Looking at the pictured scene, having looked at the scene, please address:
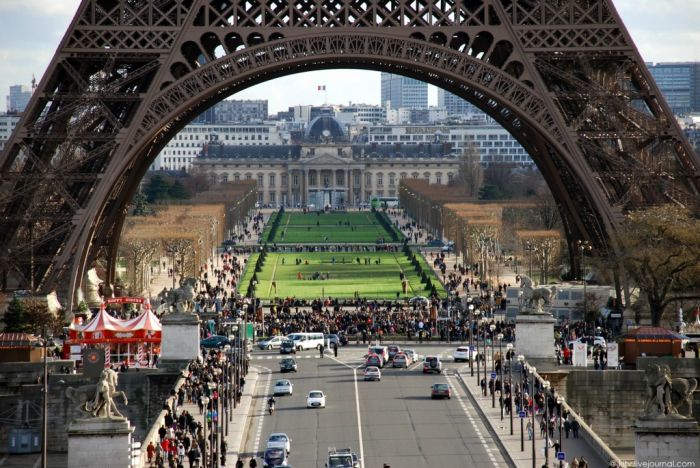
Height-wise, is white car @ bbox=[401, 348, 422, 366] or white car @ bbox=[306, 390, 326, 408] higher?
white car @ bbox=[401, 348, 422, 366]

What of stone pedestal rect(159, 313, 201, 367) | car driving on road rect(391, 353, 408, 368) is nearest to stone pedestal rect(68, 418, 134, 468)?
stone pedestal rect(159, 313, 201, 367)

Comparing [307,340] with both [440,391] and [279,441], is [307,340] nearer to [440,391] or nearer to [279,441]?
[440,391]

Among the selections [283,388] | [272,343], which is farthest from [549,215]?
[283,388]

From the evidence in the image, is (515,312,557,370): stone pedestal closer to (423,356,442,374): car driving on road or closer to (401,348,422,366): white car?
(423,356,442,374): car driving on road

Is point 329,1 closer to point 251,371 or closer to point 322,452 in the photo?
point 251,371

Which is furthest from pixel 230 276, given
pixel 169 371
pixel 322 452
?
pixel 322 452

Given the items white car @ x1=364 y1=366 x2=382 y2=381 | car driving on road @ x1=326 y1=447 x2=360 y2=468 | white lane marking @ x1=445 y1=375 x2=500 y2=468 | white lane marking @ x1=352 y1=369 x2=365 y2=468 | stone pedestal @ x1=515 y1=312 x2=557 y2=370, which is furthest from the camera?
white car @ x1=364 y1=366 x2=382 y2=381
